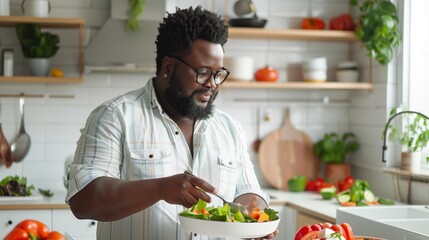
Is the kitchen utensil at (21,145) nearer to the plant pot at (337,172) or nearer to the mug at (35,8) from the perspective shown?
the mug at (35,8)

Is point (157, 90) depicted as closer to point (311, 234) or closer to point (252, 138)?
point (311, 234)

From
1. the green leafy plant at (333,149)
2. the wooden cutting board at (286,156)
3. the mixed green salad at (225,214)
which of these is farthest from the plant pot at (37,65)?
the mixed green salad at (225,214)

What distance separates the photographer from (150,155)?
7.59 ft

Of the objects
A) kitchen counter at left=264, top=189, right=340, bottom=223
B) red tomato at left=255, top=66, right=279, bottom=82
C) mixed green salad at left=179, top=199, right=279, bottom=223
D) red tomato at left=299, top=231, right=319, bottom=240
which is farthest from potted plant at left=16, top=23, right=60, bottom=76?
red tomato at left=299, top=231, right=319, bottom=240

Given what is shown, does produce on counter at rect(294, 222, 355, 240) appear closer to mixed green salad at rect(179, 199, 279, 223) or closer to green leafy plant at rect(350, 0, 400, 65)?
mixed green salad at rect(179, 199, 279, 223)

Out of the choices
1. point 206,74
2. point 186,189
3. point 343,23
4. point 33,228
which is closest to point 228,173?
point 206,74

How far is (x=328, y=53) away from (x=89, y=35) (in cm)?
172

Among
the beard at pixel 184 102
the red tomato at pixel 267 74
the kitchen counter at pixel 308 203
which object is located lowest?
the kitchen counter at pixel 308 203

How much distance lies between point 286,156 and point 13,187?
1.87 m

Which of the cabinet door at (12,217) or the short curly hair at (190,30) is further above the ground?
the short curly hair at (190,30)

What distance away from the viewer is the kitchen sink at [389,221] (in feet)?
8.85

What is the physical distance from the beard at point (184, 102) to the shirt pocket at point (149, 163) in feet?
0.51

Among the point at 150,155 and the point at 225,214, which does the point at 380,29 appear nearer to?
the point at 150,155

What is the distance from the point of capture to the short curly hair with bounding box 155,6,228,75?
7.66 ft
